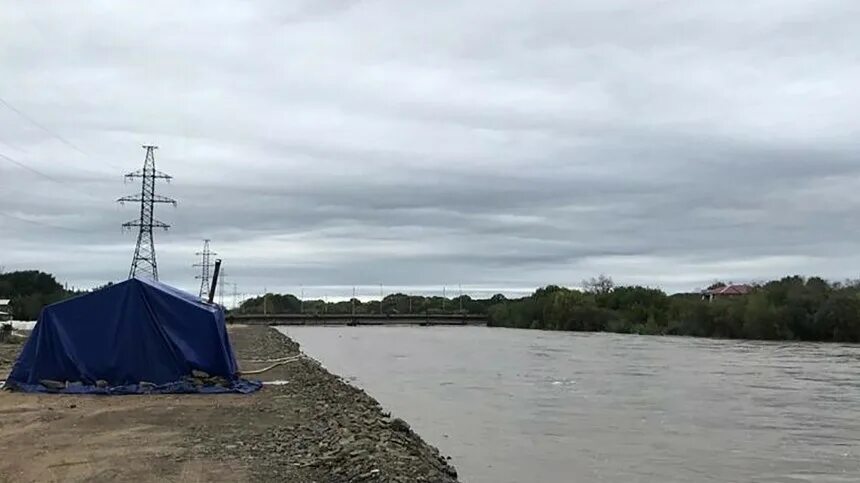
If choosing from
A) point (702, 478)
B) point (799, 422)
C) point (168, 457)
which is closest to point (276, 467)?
point (168, 457)

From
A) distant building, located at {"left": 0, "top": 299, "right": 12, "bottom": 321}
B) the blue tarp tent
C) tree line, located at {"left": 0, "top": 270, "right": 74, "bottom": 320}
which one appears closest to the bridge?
tree line, located at {"left": 0, "top": 270, "right": 74, "bottom": 320}

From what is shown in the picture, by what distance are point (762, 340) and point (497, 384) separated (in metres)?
52.4

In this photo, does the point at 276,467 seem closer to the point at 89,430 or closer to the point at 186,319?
the point at 89,430

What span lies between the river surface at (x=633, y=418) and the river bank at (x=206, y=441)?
6.41ft

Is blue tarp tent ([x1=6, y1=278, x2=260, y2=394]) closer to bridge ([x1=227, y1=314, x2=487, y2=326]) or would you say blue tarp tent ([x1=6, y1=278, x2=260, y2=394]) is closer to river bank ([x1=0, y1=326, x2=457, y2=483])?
river bank ([x1=0, y1=326, x2=457, y2=483])

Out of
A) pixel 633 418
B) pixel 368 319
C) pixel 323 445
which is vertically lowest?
pixel 633 418

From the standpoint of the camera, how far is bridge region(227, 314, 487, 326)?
153 meters

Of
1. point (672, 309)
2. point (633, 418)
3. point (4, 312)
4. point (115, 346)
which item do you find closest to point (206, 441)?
point (115, 346)

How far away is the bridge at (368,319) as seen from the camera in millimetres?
153250

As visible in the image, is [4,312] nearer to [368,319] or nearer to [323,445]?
[323,445]

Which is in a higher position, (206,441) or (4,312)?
(4,312)

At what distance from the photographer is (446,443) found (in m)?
17.5

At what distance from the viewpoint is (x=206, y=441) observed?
13.1 metres

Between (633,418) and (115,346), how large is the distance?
11.8m
